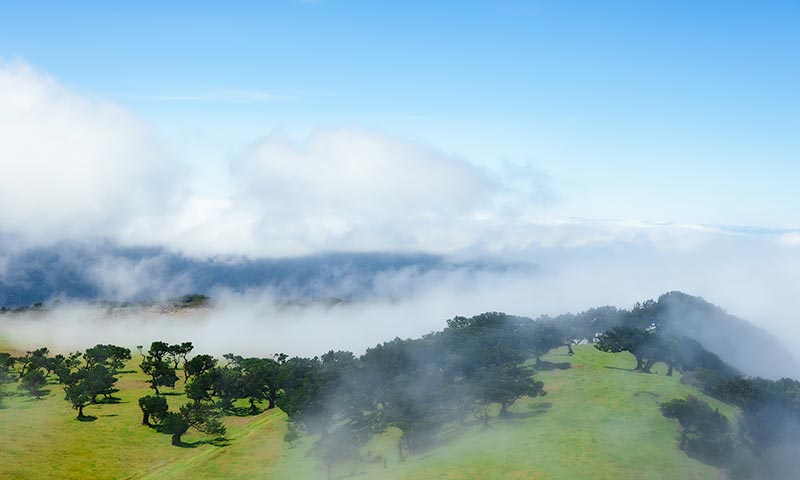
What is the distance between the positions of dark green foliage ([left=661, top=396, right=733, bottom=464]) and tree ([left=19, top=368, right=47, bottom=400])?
565 feet

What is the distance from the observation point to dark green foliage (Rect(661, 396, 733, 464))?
85250mm

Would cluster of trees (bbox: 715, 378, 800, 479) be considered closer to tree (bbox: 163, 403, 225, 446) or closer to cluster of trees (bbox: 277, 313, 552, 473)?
cluster of trees (bbox: 277, 313, 552, 473)

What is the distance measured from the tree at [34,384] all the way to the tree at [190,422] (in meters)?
55.0

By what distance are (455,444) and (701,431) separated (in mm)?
41650

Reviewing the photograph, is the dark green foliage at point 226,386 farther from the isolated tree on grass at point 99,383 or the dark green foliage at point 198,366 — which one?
the isolated tree on grass at point 99,383

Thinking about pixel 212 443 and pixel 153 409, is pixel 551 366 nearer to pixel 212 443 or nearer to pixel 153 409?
pixel 212 443

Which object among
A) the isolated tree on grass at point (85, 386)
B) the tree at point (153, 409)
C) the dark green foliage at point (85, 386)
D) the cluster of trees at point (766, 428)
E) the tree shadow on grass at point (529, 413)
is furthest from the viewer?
the dark green foliage at point (85, 386)

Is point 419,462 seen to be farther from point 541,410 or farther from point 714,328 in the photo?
point 714,328

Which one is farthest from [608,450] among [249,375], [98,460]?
[249,375]

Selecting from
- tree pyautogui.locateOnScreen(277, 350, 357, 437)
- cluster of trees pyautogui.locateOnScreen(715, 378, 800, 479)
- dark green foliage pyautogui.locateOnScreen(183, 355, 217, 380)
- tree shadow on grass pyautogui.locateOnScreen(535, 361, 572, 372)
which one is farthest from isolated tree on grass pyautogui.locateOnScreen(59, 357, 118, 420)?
cluster of trees pyautogui.locateOnScreen(715, 378, 800, 479)

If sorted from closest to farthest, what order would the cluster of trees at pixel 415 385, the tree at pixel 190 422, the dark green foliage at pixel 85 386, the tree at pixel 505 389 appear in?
the cluster of trees at pixel 415 385 < the tree at pixel 505 389 < the tree at pixel 190 422 < the dark green foliage at pixel 85 386

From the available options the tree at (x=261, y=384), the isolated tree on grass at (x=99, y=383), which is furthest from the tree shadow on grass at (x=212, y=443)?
the isolated tree on grass at (x=99, y=383)

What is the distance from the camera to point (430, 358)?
13675 centimetres

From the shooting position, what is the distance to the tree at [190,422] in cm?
13312
